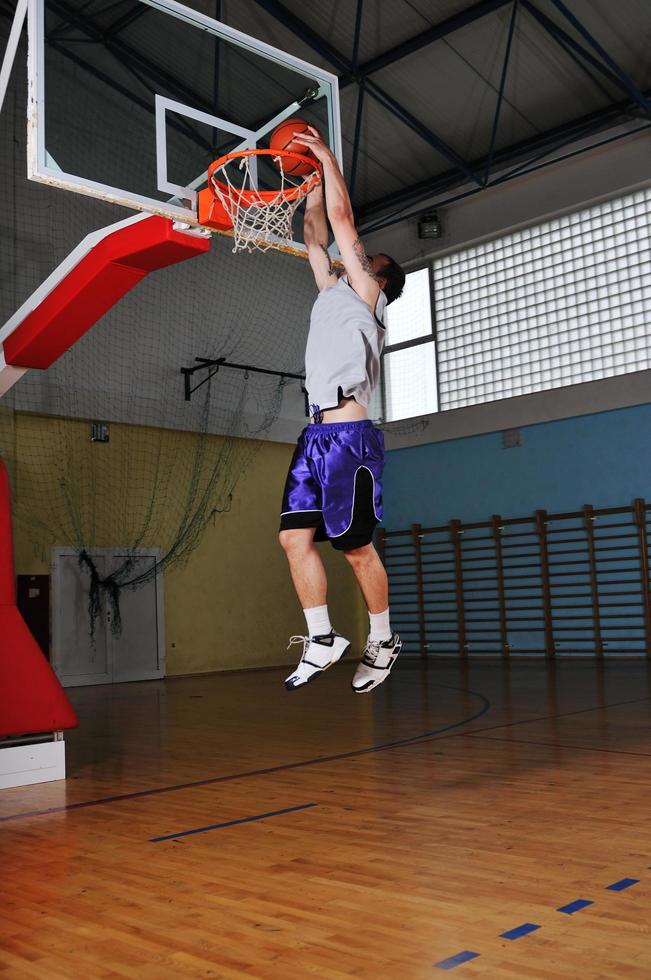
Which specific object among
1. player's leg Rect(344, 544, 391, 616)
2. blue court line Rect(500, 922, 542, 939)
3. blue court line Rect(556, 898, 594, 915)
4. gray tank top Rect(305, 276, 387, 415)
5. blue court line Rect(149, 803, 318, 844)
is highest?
gray tank top Rect(305, 276, 387, 415)

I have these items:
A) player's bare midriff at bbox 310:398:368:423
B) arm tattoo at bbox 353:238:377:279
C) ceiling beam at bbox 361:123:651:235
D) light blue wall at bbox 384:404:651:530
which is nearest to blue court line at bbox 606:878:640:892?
player's bare midriff at bbox 310:398:368:423

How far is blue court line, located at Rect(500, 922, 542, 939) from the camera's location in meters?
2.30

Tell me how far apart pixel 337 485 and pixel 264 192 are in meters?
1.46

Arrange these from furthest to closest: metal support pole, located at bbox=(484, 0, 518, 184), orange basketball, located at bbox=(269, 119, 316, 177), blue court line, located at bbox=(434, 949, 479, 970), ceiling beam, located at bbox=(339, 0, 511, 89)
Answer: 1. ceiling beam, located at bbox=(339, 0, 511, 89)
2. metal support pole, located at bbox=(484, 0, 518, 184)
3. orange basketball, located at bbox=(269, 119, 316, 177)
4. blue court line, located at bbox=(434, 949, 479, 970)

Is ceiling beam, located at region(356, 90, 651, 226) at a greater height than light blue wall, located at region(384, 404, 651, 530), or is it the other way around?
ceiling beam, located at region(356, 90, 651, 226)

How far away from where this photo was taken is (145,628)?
12.5 metres

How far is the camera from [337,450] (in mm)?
3520

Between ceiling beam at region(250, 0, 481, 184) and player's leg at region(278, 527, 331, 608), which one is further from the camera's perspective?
ceiling beam at region(250, 0, 481, 184)

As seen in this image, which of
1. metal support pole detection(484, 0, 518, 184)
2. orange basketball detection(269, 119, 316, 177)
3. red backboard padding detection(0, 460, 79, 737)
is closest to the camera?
orange basketball detection(269, 119, 316, 177)

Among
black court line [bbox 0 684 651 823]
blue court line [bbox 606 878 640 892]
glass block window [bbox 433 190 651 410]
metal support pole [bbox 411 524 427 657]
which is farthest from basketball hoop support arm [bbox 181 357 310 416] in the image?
blue court line [bbox 606 878 640 892]

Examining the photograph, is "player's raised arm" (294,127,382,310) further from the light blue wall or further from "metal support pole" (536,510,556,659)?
"metal support pole" (536,510,556,659)

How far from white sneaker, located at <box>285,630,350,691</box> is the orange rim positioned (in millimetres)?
1871

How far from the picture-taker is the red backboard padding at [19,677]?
496 centimetres

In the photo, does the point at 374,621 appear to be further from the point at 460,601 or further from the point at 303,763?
the point at 460,601
